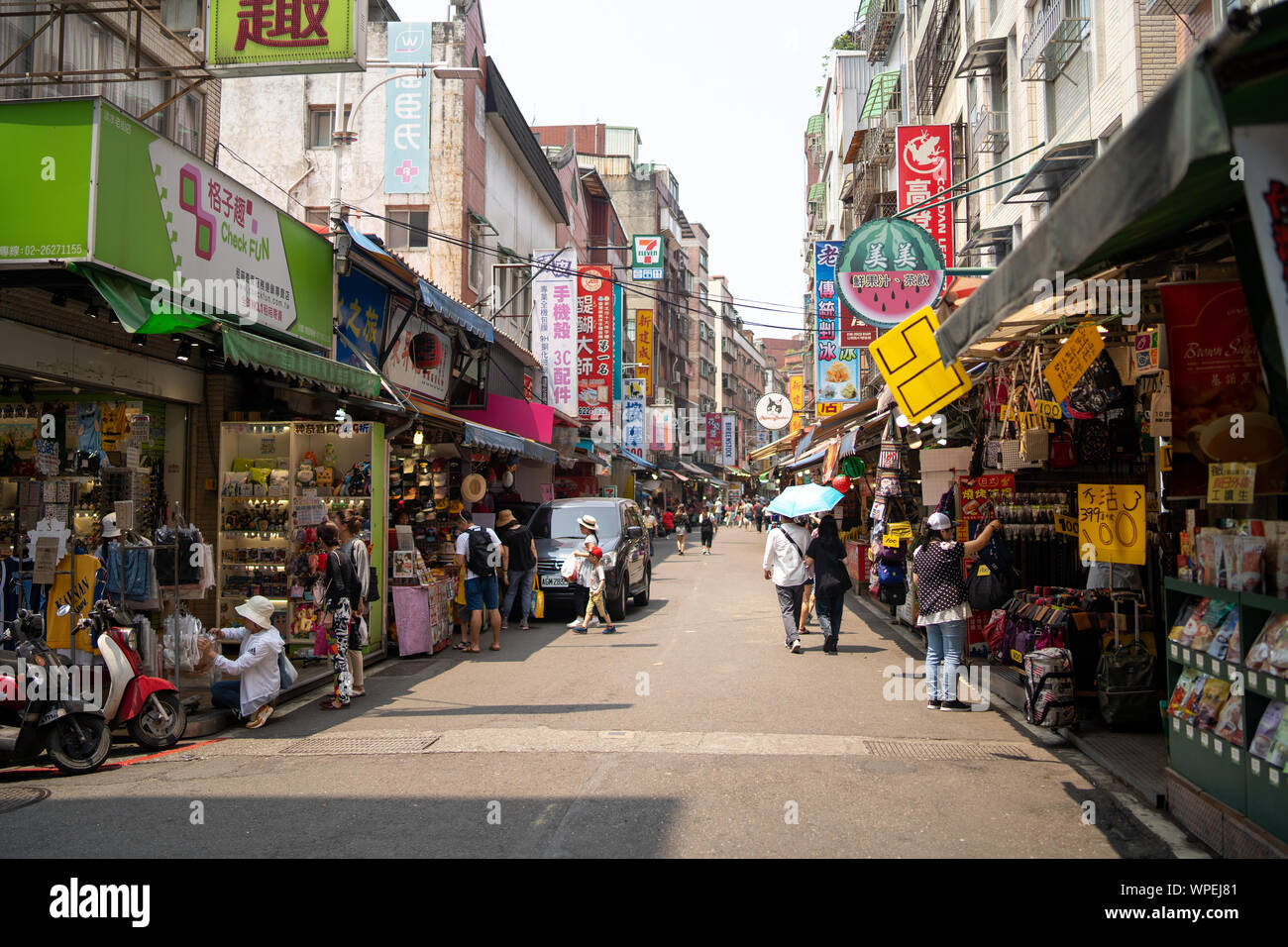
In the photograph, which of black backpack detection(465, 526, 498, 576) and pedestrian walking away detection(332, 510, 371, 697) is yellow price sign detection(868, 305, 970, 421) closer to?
pedestrian walking away detection(332, 510, 371, 697)

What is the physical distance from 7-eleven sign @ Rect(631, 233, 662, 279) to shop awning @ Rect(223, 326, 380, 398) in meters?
24.0

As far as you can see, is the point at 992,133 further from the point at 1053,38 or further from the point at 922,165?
the point at 1053,38

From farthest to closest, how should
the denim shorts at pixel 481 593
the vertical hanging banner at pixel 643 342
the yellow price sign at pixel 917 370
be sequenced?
the vertical hanging banner at pixel 643 342
the denim shorts at pixel 481 593
the yellow price sign at pixel 917 370

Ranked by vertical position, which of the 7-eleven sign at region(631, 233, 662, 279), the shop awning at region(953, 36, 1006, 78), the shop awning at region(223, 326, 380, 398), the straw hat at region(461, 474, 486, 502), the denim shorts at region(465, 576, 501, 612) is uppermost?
the 7-eleven sign at region(631, 233, 662, 279)

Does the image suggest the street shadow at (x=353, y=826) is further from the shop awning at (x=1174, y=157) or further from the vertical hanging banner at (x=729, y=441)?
the vertical hanging banner at (x=729, y=441)

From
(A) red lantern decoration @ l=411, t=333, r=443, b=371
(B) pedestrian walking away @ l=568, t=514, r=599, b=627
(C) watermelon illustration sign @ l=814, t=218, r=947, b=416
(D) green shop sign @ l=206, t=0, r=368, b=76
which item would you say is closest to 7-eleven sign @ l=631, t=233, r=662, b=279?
(A) red lantern decoration @ l=411, t=333, r=443, b=371

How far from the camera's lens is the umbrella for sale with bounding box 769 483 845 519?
41.2ft

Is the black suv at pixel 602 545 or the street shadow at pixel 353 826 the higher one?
the black suv at pixel 602 545

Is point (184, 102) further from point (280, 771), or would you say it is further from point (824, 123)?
point (824, 123)

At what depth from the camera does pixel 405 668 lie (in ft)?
38.7

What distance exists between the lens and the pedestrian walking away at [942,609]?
8.91m

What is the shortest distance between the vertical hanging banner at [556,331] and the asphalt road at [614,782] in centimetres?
1930

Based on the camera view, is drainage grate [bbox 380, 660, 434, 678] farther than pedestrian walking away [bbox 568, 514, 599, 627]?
No

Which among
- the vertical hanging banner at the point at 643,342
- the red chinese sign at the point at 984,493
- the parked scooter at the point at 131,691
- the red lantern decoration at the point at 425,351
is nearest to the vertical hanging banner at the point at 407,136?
the red lantern decoration at the point at 425,351
